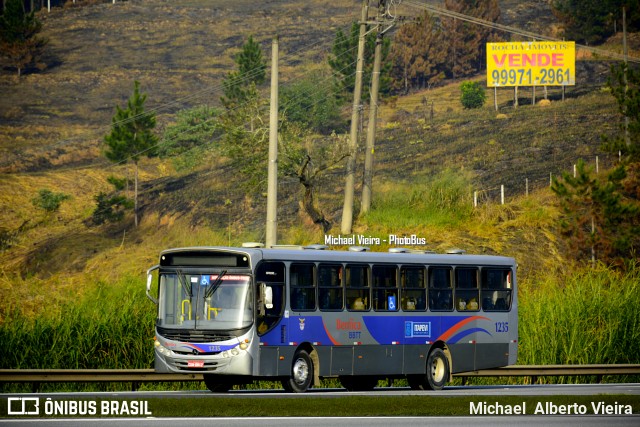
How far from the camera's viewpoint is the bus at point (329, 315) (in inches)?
910

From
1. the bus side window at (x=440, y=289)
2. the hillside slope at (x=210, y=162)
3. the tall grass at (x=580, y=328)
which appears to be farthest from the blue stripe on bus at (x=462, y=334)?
the hillside slope at (x=210, y=162)

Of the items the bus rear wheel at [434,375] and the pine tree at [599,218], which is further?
the pine tree at [599,218]

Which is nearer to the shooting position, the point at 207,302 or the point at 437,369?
the point at 207,302

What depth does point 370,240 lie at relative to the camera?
5319cm

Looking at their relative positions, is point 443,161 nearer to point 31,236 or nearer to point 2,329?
point 31,236

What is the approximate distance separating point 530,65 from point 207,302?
224 ft

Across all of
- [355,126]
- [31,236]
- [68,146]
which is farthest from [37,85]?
[355,126]

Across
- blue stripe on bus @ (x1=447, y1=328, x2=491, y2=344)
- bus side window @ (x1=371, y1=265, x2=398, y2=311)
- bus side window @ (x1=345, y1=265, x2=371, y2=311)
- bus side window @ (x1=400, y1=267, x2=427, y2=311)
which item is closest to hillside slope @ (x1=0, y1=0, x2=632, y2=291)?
blue stripe on bus @ (x1=447, y1=328, x2=491, y2=344)

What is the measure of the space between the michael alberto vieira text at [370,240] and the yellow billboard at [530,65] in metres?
34.4

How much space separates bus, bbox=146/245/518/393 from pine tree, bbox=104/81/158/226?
174 feet

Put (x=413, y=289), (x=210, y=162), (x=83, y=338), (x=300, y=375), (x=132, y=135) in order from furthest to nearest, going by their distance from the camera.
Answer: (x=210, y=162) < (x=132, y=135) < (x=83, y=338) < (x=413, y=289) < (x=300, y=375)

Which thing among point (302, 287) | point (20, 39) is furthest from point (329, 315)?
point (20, 39)

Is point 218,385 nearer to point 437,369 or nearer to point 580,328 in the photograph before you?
point 437,369

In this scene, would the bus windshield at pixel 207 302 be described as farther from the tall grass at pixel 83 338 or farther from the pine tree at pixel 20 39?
the pine tree at pixel 20 39
